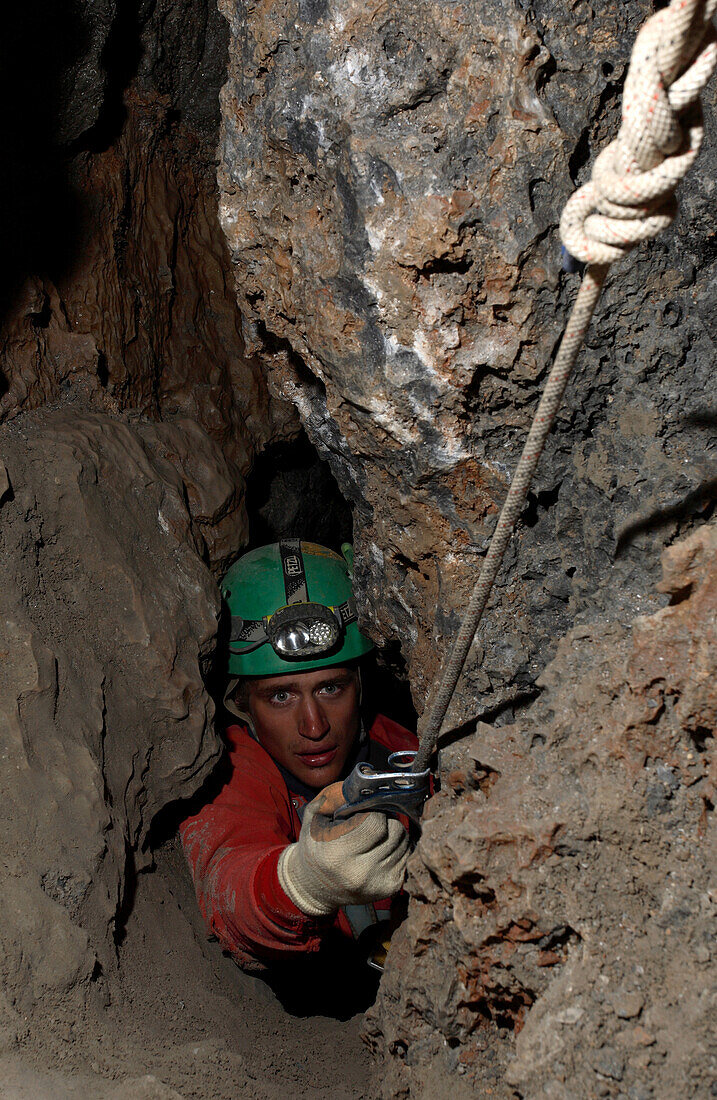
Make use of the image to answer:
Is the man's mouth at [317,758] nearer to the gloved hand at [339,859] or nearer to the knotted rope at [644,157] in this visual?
the gloved hand at [339,859]

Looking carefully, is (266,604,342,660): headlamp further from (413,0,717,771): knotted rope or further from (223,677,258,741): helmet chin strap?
(413,0,717,771): knotted rope

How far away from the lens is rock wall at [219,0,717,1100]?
3.70 ft

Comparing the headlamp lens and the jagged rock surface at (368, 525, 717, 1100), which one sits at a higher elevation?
the jagged rock surface at (368, 525, 717, 1100)

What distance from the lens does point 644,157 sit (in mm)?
844

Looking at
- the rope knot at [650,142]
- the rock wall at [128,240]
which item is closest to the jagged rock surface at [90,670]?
the rock wall at [128,240]

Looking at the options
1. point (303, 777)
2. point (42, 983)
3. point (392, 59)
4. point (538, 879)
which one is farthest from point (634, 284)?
point (303, 777)

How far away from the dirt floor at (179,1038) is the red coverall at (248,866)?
0.29 ft

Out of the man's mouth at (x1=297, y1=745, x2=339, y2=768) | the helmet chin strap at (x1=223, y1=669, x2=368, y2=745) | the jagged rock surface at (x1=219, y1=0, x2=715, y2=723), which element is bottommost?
the man's mouth at (x1=297, y1=745, x2=339, y2=768)

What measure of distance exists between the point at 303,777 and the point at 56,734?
4.93ft

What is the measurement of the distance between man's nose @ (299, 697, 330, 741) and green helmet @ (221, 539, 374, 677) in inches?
6.1

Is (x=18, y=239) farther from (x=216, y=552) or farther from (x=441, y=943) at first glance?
(x=441, y=943)

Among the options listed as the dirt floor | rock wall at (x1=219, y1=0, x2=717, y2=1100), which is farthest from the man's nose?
rock wall at (x1=219, y1=0, x2=717, y2=1100)

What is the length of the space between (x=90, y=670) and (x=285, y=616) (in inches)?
41.6

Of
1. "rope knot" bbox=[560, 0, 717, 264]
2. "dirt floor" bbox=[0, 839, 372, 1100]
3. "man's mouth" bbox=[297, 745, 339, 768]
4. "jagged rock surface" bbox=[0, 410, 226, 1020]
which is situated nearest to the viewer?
"rope knot" bbox=[560, 0, 717, 264]
